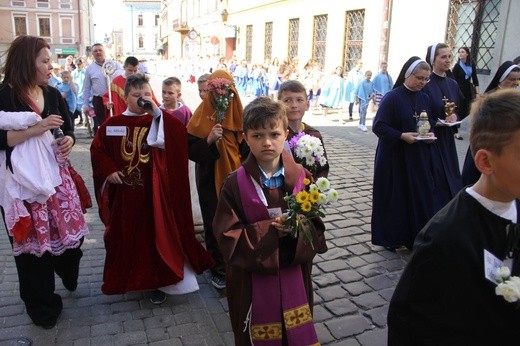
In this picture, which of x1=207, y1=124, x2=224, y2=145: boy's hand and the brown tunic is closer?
the brown tunic

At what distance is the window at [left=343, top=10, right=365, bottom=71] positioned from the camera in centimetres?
1762

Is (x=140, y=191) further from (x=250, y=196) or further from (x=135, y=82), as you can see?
(x=250, y=196)

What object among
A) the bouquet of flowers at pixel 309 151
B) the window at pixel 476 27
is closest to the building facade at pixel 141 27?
the window at pixel 476 27

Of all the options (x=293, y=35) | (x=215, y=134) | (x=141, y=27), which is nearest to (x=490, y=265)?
(x=215, y=134)

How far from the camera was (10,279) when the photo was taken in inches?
164

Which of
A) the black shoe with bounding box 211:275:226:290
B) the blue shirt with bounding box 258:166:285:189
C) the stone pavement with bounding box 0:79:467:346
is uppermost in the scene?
the blue shirt with bounding box 258:166:285:189

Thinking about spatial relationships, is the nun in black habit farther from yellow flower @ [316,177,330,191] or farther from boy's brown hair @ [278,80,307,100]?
yellow flower @ [316,177,330,191]

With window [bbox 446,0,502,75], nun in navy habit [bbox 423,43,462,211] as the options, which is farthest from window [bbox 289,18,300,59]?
nun in navy habit [bbox 423,43,462,211]

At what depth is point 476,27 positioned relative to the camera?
39.7ft

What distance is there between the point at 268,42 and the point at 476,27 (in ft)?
53.2

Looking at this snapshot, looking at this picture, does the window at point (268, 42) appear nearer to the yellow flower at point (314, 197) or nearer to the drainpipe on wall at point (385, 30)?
the drainpipe on wall at point (385, 30)

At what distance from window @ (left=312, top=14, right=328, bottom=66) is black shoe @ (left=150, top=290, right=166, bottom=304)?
18005mm

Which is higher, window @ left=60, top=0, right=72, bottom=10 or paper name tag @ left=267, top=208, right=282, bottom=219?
window @ left=60, top=0, right=72, bottom=10

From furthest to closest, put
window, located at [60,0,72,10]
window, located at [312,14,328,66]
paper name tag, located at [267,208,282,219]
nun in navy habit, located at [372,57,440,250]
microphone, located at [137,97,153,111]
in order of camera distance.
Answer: window, located at [60,0,72,10] < window, located at [312,14,328,66] < nun in navy habit, located at [372,57,440,250] < microphone, located at [137,97,153,111] < paper name tag, located at [267,208,282,219]
